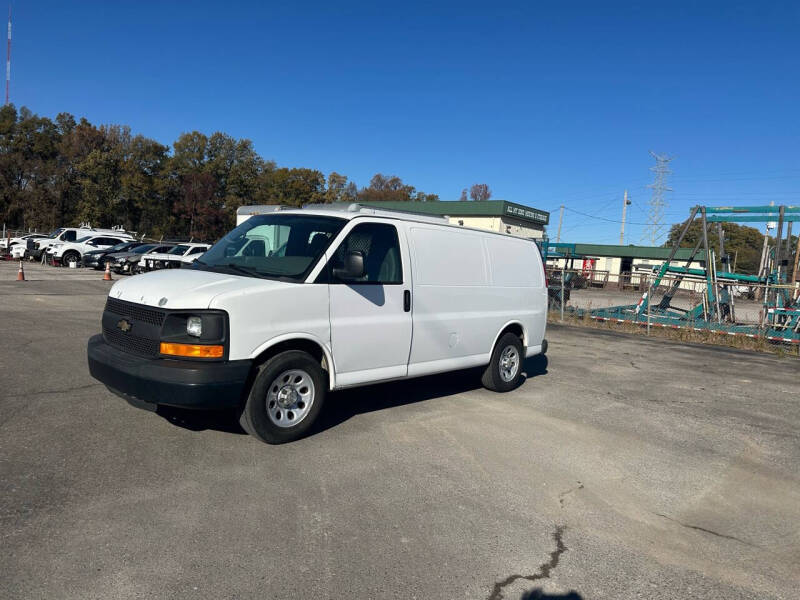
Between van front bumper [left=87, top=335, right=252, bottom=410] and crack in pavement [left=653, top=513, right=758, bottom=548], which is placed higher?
van front bumper [left=87, top=335, right=252, bottom=410]

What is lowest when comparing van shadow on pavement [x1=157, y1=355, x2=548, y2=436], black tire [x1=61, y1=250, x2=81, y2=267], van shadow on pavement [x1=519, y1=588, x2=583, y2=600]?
van shadow on pavement [x1=519, y1=588, x2=583, y2=600]

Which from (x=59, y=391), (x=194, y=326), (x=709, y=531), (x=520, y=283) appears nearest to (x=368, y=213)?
(x=194, y=326)

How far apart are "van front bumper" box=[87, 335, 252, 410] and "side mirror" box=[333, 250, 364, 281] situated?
118cm

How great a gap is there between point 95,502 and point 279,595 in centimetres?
162

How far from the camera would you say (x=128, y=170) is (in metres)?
54.7

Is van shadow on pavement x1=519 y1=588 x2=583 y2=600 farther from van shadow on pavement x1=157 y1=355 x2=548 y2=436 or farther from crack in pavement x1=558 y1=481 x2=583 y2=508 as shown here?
van shadow on pavement x1=157 y1=355 x2=548 y2=436

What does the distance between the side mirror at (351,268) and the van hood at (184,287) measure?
542 mm

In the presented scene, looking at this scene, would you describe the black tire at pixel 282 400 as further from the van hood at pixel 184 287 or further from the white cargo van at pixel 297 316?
the van hood at pixel 184 287

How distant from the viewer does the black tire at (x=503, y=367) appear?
24.5 feet

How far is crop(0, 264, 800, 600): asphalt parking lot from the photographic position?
316 cm

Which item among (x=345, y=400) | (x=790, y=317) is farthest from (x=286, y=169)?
(x=345, y=400)

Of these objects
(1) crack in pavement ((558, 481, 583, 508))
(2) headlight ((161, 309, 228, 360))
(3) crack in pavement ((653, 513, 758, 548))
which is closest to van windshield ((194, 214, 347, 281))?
(2) headlight ((161, 309, 228, 360))

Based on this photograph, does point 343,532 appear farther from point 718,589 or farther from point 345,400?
point 345,400

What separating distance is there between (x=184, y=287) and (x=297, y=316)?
95cm
